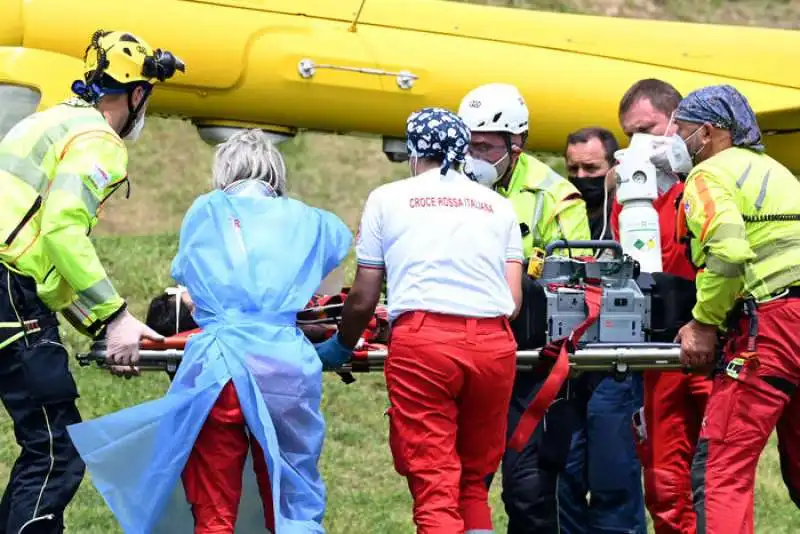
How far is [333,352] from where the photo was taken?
6.48 m

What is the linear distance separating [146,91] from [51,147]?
0.53 m

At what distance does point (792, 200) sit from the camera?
648 centimetres

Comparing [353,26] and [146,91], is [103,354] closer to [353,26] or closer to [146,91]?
[146,91]

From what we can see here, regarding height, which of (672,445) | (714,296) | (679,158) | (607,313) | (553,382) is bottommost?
(672,445)

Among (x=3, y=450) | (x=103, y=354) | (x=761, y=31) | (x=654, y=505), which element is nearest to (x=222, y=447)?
(x=103, y=354)

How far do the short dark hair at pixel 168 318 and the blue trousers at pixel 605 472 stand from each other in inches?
71.5

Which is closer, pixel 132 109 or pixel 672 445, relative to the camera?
pixel 132 109

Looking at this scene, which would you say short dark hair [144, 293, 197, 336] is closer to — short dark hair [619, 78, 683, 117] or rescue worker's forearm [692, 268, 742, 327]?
rescue worker's forearm [692, 268, 742, 327]

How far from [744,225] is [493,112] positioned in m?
1.31

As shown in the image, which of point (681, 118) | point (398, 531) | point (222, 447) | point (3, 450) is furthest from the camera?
point (3, 450)

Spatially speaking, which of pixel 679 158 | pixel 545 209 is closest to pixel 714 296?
pixel 679 158

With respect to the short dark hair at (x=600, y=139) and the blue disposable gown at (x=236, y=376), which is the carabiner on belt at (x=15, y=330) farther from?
the short dark hair at (x=600, y=139)

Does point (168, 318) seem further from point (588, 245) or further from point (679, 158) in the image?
point (679, 158)

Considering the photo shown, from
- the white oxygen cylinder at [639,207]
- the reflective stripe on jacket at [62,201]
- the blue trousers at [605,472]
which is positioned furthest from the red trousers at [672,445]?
the reflective stripe on jacket at [62,201]
